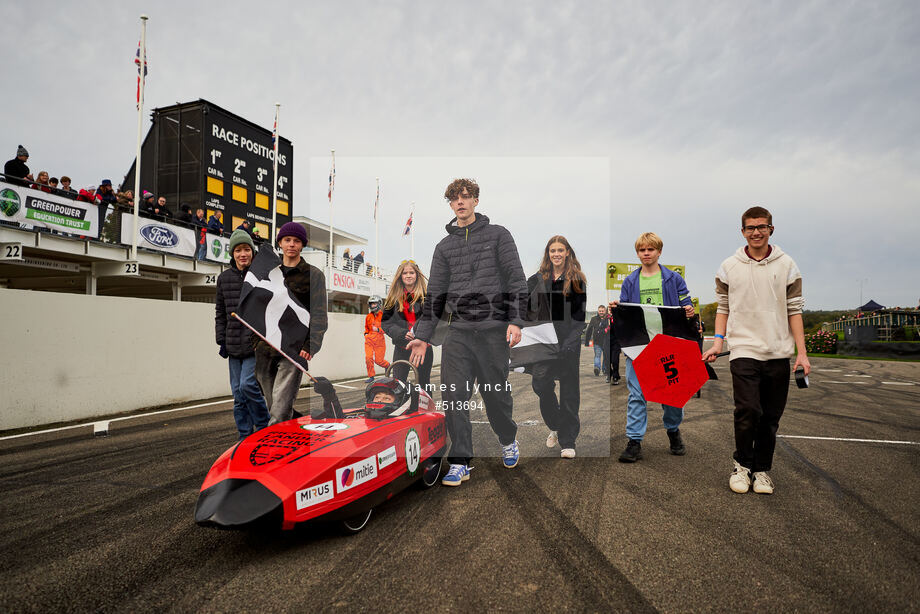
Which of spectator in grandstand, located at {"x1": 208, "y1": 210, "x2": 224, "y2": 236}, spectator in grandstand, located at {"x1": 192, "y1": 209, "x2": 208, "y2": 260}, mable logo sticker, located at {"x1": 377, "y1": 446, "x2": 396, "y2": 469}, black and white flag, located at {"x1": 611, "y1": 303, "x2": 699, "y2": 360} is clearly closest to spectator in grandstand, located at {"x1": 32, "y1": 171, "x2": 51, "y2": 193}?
spectator in grandstand, located at {"x1": 192, "y1": 209, "x2": 208, "y2": 260}

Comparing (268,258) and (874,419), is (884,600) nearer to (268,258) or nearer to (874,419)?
(268,258)

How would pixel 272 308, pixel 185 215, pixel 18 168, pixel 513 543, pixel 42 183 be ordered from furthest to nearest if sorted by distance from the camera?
1. pixel 185 215
2. pixel 42 183
3. pixel 18 168
4. pixel 272 308
5. pixel 513 543

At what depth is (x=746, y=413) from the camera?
3.54m

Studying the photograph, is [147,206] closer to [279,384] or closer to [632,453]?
[279,384]

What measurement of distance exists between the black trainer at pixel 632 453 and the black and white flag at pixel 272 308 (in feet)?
9.38

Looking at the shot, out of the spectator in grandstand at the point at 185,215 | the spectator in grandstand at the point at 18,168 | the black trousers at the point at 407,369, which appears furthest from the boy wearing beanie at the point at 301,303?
the spectator in grandstand at the point at 185,215

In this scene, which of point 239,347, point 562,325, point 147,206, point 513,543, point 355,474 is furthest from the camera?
point 147,206

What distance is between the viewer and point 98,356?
718 cm

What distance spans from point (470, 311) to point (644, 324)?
66.3 inches

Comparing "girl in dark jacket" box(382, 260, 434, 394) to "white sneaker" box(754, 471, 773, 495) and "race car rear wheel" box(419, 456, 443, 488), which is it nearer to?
"race car rear wheel" box(419, 456, 443, 488)

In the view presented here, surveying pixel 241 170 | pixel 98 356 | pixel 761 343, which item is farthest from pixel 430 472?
pixel 241 170

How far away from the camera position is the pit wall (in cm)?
623

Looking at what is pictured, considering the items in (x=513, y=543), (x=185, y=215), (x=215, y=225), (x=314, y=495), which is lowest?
(x=513, y=543)

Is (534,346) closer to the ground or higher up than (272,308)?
closer to the ground
